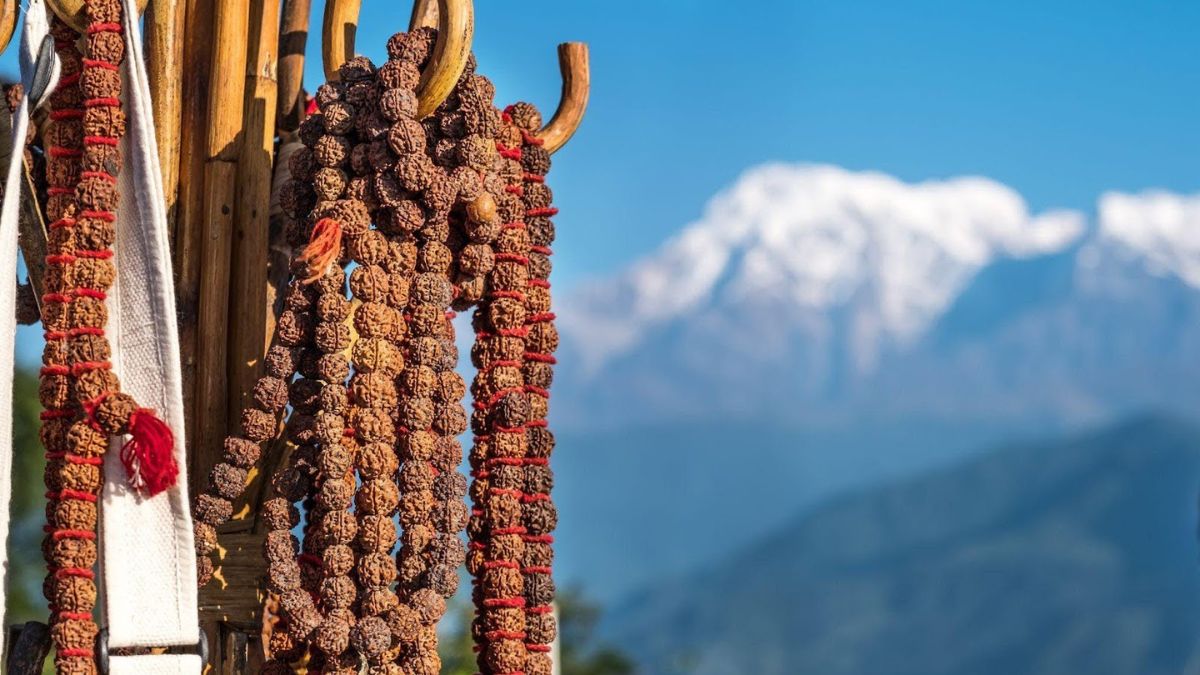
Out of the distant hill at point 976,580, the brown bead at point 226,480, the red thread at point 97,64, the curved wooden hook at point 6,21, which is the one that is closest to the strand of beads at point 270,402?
the brown bead at point 226,480

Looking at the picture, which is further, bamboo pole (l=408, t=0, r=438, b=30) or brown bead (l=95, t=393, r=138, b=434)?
bamboo pole (l=408, t=0, r=438, b=30)

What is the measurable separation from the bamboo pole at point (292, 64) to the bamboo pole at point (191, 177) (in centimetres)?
12

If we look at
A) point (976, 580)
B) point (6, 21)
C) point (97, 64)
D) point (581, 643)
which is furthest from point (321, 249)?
point (976, 580)

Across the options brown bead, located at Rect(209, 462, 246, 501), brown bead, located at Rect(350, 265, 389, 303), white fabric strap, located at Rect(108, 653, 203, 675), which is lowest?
white fabric strap, located at Rect(108, 653, 203, 675)

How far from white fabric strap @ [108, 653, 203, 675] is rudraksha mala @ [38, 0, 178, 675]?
2cm

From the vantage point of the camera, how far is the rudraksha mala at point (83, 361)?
4.29ft

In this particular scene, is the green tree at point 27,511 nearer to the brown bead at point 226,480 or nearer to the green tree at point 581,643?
the green tree at point 581,643

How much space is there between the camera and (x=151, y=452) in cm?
130

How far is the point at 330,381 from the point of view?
1.38 meters

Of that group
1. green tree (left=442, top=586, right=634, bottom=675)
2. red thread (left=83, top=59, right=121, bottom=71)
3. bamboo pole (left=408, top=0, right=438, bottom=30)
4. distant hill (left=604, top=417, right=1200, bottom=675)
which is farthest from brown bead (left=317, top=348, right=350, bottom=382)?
distant hill (left=604, top=417, right=1200, bottom=675)

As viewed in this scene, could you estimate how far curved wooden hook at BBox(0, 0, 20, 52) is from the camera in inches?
55.7

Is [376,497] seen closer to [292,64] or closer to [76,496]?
[76,496]

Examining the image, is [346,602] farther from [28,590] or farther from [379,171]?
[28,590]

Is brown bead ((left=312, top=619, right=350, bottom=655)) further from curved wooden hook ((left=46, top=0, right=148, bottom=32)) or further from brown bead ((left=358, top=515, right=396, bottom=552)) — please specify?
curved wooden hook ((left=46, top=0, right=148, bottom=32))
